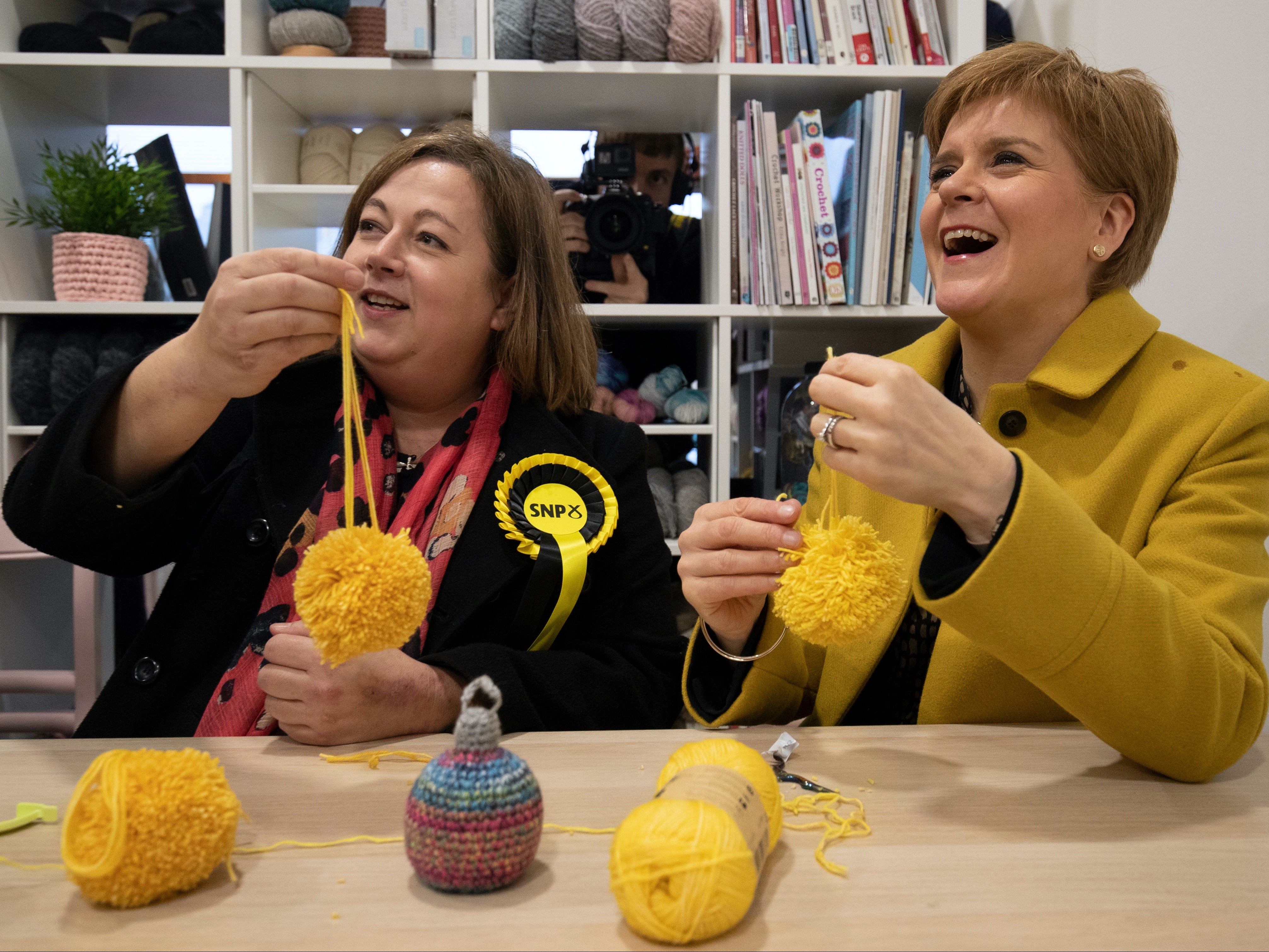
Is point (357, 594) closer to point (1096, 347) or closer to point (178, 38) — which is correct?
point (1096, 347)

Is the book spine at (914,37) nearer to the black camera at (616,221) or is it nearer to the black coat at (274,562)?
the black camera at (616,221)

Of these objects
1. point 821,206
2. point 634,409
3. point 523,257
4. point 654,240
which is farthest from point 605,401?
point 523,257

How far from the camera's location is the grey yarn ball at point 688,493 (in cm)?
195

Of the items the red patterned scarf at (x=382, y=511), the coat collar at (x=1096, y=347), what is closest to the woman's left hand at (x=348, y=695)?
the red patterned scarf at (x=382, y=511)

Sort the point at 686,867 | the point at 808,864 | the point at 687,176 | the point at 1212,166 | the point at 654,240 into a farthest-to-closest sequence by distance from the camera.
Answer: the point at 687,176
the point at 654,240
the point at 1212,166
the point at 808,864
the point at 686,867

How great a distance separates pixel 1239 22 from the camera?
1.33 m

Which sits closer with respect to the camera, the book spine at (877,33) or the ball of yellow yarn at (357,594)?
the ball of yellow yarn at (357,594)

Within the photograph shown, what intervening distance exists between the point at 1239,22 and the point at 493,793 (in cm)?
154

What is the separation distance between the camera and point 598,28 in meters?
1.80

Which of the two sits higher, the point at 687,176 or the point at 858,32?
the point at 858,32

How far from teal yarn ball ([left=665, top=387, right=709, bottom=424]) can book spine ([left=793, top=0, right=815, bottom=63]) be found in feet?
2.42

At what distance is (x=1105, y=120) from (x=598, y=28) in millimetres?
1139

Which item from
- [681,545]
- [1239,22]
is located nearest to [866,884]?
[681,545]

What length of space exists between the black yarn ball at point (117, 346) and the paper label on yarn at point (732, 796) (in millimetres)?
1737
